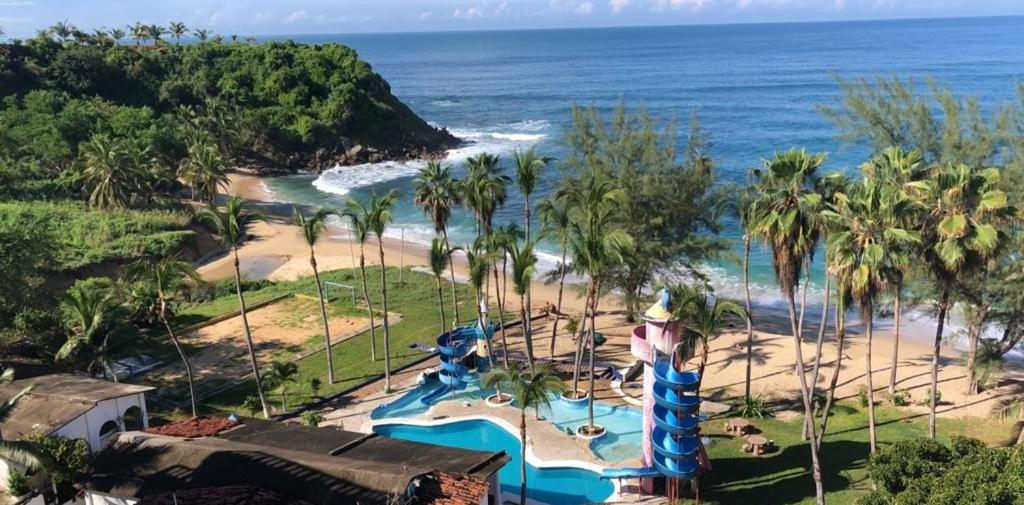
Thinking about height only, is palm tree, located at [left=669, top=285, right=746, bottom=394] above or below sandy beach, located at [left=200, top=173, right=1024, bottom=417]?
above

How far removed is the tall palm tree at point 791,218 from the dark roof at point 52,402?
18.0 meters

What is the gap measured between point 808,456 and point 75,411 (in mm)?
20560

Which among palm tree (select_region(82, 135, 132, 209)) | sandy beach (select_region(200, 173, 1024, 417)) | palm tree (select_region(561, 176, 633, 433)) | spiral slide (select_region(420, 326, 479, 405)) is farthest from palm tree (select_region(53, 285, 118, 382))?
palm tree (select_region(82, 135, 132, 209))

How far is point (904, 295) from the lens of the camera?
2980cm

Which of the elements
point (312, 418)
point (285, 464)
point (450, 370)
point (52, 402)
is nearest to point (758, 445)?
point (450, 370)

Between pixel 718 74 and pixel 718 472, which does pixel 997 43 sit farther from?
pixel 718 472

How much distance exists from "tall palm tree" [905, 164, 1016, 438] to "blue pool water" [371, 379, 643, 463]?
33.2ft

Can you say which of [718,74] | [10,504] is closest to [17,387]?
[10,504]

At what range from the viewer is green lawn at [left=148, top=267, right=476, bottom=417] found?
2916 centimetres

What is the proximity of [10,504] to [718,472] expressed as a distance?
1842 cm

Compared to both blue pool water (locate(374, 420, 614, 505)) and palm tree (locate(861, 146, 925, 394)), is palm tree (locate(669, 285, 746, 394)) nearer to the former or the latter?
blue pool water (locate(374, 420, 614, 505))

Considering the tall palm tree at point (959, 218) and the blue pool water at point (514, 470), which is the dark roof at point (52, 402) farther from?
the tall palm tree at point (959, 218)

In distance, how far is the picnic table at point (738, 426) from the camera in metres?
24.6

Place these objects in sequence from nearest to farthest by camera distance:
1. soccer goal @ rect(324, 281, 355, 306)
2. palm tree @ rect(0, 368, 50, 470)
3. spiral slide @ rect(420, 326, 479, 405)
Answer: palm tree @ rect(0, 368, 50, 470)
spiral slide @ rect(420, 326, 479, 405)
soccer goal @ rect(324, 281, 355, 306)
